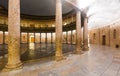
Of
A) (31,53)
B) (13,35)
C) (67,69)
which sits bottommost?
(67,69)

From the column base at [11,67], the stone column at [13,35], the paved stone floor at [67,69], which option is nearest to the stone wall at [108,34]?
the paved stone floor at [67,69]

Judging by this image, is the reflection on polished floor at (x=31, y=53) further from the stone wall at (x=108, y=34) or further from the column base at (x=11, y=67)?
the stone wall at (x=108, y=34)

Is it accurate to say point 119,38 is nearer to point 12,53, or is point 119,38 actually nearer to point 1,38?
point 12,53

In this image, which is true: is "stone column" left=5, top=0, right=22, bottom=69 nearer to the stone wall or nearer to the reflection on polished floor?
the reflection on polished floor

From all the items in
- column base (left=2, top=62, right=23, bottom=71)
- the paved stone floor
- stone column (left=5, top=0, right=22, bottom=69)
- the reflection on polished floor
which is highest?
stone column (left=5, top=0, right=22, bottom=69)

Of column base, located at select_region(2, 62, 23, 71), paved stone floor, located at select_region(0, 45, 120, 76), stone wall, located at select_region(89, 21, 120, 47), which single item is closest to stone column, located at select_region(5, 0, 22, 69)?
column base, located at select_region(2, 62, 23, 71)

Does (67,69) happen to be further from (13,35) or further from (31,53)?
(31,53)

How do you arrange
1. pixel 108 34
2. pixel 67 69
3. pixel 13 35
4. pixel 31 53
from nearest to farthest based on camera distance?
pixel 13 35 → pixel 67 69 → pixel 31 53 → pixel 108 34

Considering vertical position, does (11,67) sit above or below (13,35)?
below

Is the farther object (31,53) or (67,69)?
(31,53)

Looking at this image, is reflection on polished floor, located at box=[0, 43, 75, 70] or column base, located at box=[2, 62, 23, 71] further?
reflection on polished floor, located at box=[0, 43, 75, 70]

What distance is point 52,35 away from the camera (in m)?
28.1

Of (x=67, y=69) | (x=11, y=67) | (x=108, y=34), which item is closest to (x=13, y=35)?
(x=11, y=67)

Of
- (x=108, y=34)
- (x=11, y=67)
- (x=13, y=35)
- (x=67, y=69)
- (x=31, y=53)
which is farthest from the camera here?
(x=108, y=34)
